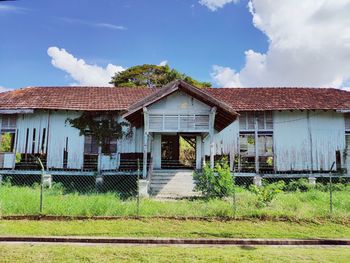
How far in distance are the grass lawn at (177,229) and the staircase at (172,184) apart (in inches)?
229

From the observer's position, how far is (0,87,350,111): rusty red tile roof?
65.7 feet

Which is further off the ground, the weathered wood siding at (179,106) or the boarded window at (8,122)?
the weathered wood siding at (179,106)

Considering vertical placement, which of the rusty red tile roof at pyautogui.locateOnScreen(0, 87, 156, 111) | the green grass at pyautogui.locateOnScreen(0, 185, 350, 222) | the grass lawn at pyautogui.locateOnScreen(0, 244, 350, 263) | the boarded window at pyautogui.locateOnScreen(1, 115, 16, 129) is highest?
the rusty red tile roof at pyautogui.locateOnScreen(0, 87, 156, 111)

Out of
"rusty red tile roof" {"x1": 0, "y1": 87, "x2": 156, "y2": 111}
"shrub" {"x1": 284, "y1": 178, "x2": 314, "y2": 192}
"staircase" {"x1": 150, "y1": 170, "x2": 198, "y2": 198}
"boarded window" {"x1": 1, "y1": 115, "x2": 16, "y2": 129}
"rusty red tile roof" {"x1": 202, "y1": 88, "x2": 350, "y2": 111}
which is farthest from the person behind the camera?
"boarded window" {"x1": 1, "y1": 115, "x2": 16, "y2": 129}

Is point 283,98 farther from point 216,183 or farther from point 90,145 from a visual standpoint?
point 90,145

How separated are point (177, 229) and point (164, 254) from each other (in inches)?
81.8

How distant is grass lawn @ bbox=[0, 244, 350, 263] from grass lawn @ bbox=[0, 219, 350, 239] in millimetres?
954

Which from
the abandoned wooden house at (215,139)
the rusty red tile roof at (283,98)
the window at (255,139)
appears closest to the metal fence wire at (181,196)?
the abandoned wooden house at (215,139)

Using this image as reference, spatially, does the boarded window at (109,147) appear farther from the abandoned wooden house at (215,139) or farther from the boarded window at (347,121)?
the boarded window at (347,121)

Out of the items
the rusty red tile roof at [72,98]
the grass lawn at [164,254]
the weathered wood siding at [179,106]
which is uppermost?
the rusty red tile roof at [72,98]

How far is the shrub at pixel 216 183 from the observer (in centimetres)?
1298

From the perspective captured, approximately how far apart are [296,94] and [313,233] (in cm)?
1494

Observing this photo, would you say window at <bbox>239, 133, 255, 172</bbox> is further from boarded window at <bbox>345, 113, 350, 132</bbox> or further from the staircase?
boarded window at <bbox>345, 113, 350, 132</bbox>

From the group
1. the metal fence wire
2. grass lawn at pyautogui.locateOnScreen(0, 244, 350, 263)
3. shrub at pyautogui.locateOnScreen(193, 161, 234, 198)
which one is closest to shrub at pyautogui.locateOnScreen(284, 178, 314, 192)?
the metal fence wire
